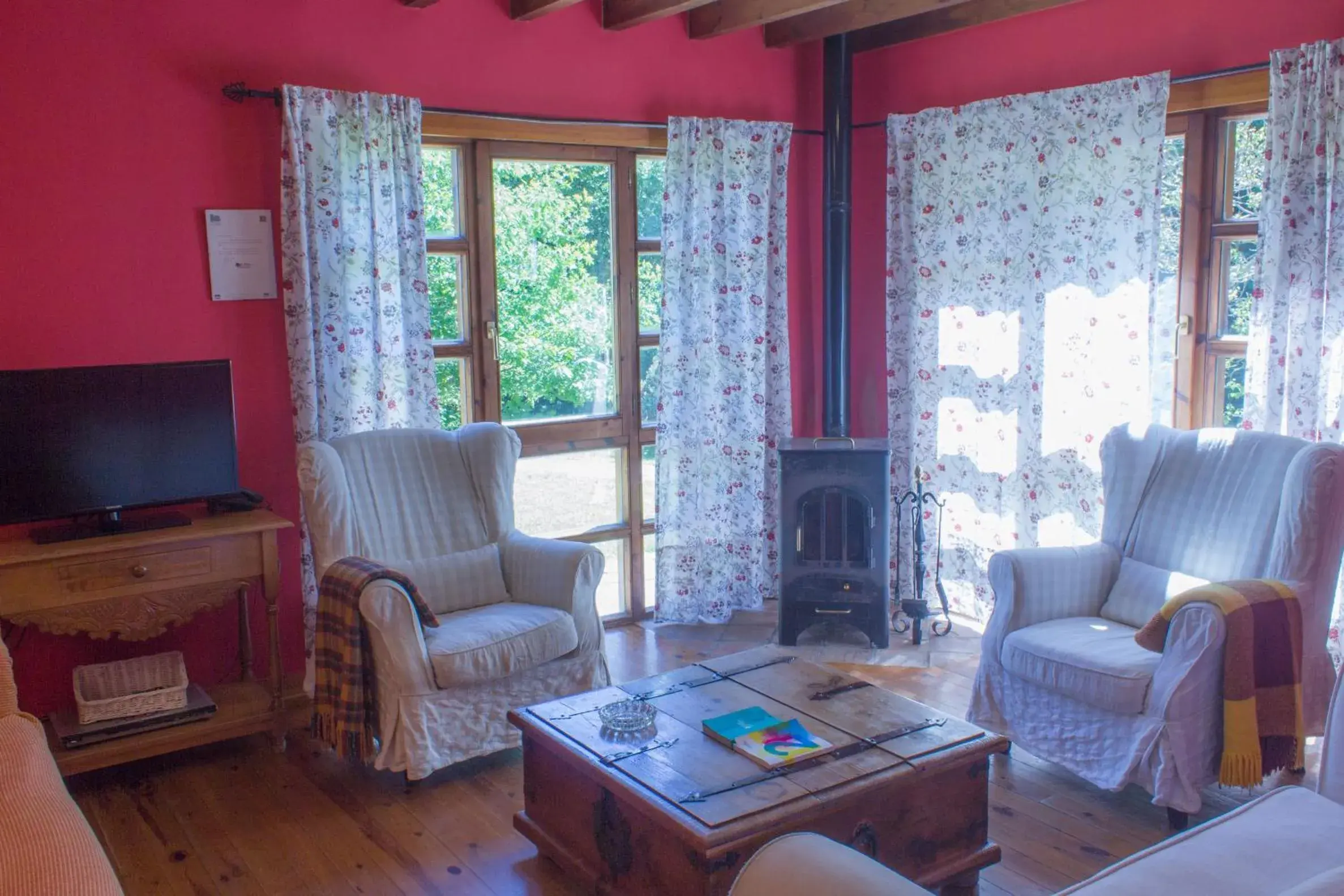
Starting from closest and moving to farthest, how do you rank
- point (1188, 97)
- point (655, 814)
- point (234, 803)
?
1. point (655, 814)
2. point (234, 803)
3. point (1188, 97)

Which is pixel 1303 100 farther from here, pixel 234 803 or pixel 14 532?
pixel 14 532

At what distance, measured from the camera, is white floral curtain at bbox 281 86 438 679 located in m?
3.93

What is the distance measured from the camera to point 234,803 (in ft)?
11.4

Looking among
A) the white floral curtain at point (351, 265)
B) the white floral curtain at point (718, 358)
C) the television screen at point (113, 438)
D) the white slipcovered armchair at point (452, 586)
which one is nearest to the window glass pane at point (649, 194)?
the white floral curtain at point (718, 358)

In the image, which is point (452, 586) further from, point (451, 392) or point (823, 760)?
point (823, 760)

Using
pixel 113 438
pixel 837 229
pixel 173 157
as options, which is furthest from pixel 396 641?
pixel 837 229

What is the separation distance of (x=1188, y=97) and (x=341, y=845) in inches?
147

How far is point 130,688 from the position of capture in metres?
3.63

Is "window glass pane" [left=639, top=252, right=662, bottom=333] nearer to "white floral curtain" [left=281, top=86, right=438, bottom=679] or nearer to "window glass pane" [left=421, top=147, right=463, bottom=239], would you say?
"window glass pane" [left=421, top=147, right=463, bottom=239]

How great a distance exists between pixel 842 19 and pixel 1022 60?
0.74 metres

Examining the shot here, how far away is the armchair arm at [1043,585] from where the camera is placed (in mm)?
3592

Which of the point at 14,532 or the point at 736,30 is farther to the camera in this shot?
the point at 736,30

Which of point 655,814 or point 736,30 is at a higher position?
point 736,30

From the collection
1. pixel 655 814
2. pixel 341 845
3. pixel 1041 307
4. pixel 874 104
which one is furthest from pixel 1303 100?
pixel 341 845
